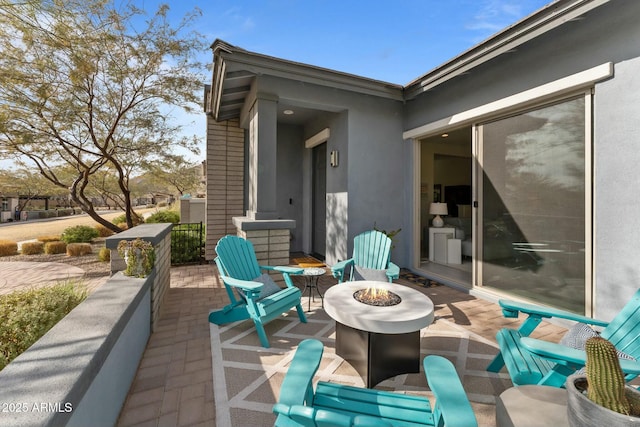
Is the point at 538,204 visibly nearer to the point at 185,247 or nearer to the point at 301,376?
the point at 301,376

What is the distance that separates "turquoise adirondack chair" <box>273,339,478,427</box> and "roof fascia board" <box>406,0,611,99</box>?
3.52 m

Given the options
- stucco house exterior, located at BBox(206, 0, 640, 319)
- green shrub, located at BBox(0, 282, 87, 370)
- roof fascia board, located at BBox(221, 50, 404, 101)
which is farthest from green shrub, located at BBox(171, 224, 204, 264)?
roof fascia board, located at BBox(221, 50, 404, 101)

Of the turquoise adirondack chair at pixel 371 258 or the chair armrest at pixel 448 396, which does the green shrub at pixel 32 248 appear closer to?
the turquoise adirondack chair at pixel 371 258

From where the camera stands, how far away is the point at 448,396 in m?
1.20

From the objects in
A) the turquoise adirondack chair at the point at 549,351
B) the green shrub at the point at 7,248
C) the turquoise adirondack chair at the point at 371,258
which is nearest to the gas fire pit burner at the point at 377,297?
the turquoise adirondack chair at the point at 549,351

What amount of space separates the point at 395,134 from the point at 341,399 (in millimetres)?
4924

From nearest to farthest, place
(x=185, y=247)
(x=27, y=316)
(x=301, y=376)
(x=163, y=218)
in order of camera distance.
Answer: (x=301, y=376), (x=27, y=316), (x=185, y=247), (x=163, y=218)

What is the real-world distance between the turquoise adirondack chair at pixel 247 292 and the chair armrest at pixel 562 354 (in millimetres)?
1995

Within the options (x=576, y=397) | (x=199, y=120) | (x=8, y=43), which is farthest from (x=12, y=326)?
(x=199, y=120)

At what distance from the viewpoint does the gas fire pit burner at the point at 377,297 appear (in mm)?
2374

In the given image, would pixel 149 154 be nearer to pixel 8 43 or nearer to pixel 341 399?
pixel 8 43

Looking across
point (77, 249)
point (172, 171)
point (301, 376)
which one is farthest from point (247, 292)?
point (172, 171)

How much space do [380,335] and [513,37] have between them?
11.8 ft

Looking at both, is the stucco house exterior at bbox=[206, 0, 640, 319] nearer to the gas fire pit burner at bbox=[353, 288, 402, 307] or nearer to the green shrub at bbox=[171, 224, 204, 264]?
the green shrub at bbox=[171, 224, 204, 264]
